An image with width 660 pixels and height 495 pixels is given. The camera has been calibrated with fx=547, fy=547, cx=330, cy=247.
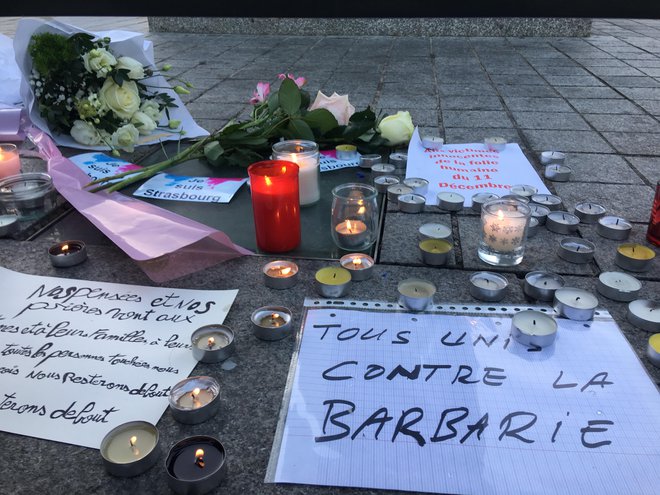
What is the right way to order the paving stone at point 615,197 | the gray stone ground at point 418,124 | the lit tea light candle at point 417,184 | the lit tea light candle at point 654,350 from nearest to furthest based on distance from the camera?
the gray stone ground at point 418,124
the lit tea light candle at point 654,350
the paving stone at point 615,197
the lit tea light candle at point 417,184

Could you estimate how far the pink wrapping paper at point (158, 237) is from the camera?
1.36 m

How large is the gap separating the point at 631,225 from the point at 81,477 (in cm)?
157

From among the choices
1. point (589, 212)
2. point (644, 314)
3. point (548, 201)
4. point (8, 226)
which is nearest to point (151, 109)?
point (8, 226)

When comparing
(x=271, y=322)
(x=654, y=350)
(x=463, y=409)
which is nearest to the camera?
(x=463, y=409)

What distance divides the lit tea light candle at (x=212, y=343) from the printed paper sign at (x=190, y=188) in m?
0.76

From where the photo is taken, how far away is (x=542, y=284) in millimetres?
1298

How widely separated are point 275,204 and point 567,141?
165 centimetres

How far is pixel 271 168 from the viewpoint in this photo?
57.9 inches

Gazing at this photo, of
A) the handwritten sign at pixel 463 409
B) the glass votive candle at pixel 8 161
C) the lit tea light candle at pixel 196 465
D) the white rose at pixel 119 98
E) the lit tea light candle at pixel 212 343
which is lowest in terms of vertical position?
the handwritten sign at pixel 463 409

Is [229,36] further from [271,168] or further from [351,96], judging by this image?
[271,168]

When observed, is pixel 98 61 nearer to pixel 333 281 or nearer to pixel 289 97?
pixel 289 97

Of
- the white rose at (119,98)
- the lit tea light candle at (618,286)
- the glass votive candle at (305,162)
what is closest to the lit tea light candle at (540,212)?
the lit tea light candle at (618,286)

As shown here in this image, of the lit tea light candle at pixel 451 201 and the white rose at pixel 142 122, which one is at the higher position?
the white rose at pixel 142 122

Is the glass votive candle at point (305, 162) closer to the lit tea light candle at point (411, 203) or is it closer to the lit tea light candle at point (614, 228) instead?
the lit tea light candle at point (411, 203)
